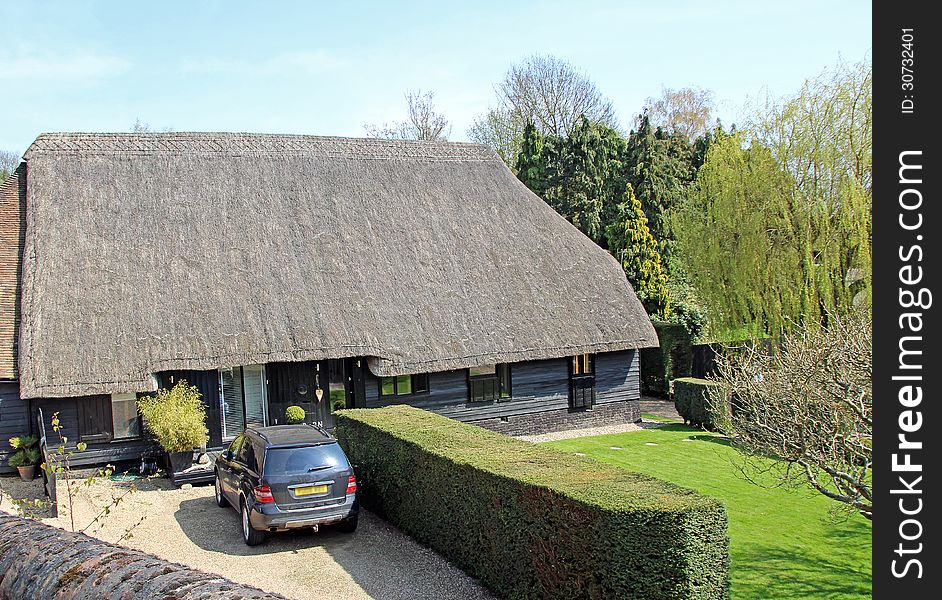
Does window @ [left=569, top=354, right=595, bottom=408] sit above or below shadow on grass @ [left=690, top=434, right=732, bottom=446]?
above

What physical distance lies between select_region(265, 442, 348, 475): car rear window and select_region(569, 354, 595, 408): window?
36.0ft

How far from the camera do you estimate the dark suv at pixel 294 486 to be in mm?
11852

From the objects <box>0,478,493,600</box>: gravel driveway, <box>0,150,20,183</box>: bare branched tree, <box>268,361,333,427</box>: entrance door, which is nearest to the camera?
<box>0,478,493,600</box>: gravel driveway

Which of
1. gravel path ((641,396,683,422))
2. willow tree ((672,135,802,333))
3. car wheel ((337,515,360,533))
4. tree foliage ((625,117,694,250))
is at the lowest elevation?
gravel path ((641,396,683,422))

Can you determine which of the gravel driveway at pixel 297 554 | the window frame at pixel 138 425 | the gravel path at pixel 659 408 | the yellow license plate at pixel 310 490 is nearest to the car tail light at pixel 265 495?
the yellow license plate at pixel 310 490

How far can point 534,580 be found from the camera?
9188 mm

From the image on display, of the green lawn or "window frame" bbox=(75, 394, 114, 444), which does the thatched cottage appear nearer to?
"window frame" bbox=(75, 394, 114, 444)

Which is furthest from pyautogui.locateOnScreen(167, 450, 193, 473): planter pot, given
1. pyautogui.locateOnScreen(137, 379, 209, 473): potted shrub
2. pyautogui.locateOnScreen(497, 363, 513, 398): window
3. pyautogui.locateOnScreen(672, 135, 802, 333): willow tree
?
pyautogui.locateOnScreen(672, 135, 802, 333): willow tree

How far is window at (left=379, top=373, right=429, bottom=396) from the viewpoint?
2002 cm

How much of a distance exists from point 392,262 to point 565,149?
15049 millimetres

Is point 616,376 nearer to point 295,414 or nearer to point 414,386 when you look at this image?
point 414,386

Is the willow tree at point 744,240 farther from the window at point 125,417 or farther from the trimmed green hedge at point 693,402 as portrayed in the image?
the window at point 125,417

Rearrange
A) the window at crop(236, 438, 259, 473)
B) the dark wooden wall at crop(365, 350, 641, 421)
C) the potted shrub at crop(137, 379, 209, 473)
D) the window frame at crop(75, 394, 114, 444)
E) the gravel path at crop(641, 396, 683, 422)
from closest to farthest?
1. the window at crop(236, 438, 259, 473)
2. the potted shrub at crop(137, 379, 209, 473)
3. the window frame at crop(75, 394, 114, 444)
4. the dark wooden wall at crop(365, 350, 641, 421)
5. the gravel path at crop(641, 396, 683, 422)
